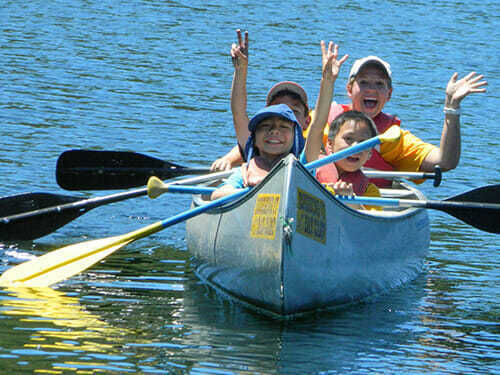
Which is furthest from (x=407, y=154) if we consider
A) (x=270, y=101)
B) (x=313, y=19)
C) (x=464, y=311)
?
(x=313, y=19)

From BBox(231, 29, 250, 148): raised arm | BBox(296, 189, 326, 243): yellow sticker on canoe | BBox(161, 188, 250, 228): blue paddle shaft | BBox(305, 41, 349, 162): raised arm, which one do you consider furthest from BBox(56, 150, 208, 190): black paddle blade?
BBox(296, 189, 326, 243): yellow sticker on canoe

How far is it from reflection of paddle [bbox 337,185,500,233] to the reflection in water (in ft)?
5.43

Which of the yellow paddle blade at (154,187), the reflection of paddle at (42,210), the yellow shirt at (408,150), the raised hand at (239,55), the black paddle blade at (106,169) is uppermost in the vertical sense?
the raised hand at (239,55)

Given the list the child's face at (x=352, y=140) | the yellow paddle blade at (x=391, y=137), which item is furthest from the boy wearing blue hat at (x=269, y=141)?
the yellow paddle blade at (x=391, y=137)

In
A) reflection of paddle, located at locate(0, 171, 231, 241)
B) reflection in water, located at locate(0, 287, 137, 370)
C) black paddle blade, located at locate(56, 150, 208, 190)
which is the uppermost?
black paddle blade, located at locate(56, 150, 208, 190)

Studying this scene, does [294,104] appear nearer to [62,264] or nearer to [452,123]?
[452,123]

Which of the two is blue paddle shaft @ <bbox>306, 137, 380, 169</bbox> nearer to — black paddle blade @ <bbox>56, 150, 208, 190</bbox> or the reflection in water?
the reflection in water

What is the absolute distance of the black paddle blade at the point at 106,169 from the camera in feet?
29.0

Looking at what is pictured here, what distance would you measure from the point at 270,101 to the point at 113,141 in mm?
4994

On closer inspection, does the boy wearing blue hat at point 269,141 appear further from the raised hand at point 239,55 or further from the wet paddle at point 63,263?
the raised hand at point 239,55

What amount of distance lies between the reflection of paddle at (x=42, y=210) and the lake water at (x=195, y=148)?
0.27 metres

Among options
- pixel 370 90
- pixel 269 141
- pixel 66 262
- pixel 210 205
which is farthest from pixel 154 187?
pixel 370 90

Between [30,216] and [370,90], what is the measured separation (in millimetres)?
2789

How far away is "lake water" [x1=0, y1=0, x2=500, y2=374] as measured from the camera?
5.41 metres
